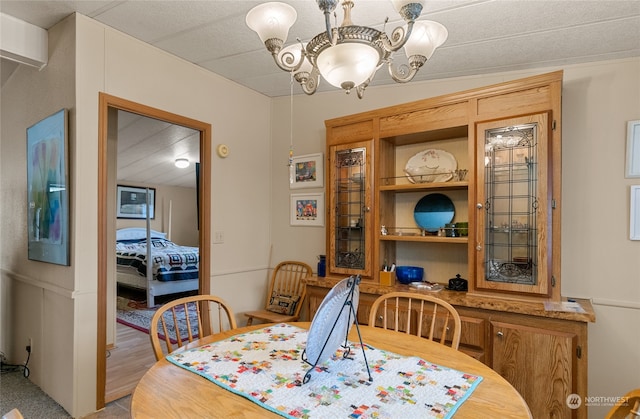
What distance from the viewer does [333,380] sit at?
1.19 metres

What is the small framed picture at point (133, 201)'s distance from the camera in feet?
21.6

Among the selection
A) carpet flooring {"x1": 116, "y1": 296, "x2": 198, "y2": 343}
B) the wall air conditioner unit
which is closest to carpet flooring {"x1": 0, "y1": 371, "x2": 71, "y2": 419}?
carpet flooring {"x1": 116, "y1": 296, "x2": 198, "y2": 343}

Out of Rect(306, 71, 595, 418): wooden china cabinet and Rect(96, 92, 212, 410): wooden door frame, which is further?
Rect(96, 92, 212, 410): wooden door frame

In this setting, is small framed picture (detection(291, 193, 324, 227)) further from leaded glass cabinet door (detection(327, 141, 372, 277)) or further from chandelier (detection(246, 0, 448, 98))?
chandelier (detection(246, 0, 448, 98))

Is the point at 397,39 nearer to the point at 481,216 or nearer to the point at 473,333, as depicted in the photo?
the point at 481,216

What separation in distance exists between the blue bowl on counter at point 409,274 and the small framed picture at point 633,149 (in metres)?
1.47

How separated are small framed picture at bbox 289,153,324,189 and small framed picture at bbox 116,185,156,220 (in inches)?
169

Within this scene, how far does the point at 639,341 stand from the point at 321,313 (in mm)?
2257

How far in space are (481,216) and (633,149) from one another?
3.34ft

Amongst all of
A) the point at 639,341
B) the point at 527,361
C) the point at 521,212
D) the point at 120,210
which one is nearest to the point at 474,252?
the point at 521,212

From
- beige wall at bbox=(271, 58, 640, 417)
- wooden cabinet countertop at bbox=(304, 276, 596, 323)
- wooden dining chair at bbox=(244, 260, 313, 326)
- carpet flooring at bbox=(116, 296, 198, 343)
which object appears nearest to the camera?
wooden cabinet countertop at bbox=(304, 276, 596, 323)

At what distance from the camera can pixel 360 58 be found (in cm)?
126

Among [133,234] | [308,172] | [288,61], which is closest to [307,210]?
[308,172]

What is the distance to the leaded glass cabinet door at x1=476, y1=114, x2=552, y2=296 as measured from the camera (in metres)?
2.08
